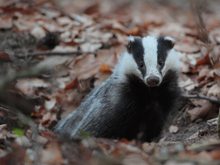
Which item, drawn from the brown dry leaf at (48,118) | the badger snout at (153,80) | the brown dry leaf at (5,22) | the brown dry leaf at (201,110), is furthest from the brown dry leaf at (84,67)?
the badger snout at (153,80)

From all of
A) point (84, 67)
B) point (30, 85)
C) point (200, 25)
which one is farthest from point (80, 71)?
point (200, 25)

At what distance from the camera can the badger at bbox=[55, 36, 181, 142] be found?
4871 mm

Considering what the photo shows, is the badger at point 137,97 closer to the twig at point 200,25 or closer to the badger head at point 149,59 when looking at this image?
the badger head at point 149,59

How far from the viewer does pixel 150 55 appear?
484 cm

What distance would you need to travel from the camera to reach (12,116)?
5102mm

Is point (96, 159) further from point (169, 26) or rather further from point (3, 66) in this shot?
point (169, 26)

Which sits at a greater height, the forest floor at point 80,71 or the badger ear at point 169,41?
the badger ear at point 169,41

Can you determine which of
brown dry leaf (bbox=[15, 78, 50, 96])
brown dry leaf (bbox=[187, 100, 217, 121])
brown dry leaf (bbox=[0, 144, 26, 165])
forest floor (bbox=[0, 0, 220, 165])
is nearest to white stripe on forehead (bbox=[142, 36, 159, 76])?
forest floor (bbox=[0, 0, 220, 165])

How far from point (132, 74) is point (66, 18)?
262cm

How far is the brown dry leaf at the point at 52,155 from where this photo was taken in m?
3.34

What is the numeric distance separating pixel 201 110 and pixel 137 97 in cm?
92

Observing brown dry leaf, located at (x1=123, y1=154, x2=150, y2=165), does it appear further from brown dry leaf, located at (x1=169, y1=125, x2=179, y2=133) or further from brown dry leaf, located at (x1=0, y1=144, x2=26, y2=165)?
brown dry leaf, located at (x1=169, y1=125, x2=179, y2=133)

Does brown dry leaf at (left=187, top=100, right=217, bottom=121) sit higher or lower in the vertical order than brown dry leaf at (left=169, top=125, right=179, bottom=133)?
higher

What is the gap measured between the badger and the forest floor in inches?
10.8
